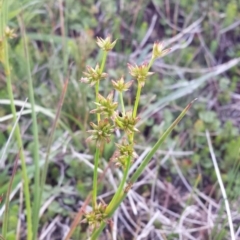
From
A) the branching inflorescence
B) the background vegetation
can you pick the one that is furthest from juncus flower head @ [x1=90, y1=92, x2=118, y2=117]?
the background vegetation

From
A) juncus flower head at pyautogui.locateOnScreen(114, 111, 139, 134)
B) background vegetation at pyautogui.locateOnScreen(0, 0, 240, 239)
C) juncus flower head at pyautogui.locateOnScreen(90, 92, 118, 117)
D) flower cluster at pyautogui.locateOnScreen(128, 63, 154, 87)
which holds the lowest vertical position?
background vegetation at pyautogui.locateOnScreen(0, 0, 240, 239)

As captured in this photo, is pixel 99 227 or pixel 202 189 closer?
pixel 99 227

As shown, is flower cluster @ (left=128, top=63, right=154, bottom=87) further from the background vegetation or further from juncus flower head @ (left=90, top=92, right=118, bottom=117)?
the background vegetation

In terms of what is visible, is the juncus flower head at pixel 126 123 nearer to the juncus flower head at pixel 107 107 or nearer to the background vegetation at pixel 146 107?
the juncus flower head at pixel 107 107

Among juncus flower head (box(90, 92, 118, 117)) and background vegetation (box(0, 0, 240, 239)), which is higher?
juncus flower head (box(90, 92, 118, 117))

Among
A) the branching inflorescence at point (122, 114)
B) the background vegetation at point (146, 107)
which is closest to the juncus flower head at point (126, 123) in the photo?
the branching inflorescence at point (122, 114)

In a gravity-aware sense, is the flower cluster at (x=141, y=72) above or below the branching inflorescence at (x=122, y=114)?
above

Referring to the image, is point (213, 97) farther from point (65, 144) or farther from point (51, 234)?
point (51, 234)

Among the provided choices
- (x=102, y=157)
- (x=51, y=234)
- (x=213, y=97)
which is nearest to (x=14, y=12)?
(x=102, y=157)

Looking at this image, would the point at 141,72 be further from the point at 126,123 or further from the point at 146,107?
the point at 146,107
